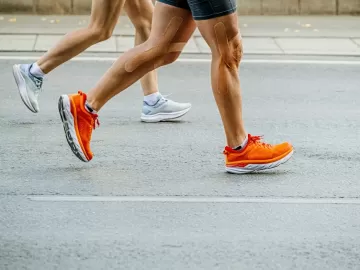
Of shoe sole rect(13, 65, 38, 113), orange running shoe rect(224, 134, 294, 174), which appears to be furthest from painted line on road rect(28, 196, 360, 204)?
shoe sole rect(13, 65, 38, 113)

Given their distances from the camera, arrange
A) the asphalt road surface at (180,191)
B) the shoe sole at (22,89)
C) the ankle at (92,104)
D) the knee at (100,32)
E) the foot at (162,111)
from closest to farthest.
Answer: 1. the asphalt road surface at (180,191)
2. the ankle at (92,104)
3. the knee at (100,32)
4. the shoe sole at (22,89)
5. the foot at (162,111)

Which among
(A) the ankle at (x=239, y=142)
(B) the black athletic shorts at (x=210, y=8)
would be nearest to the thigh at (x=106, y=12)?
(B) the black athletic shorts at (x=210, y=8)

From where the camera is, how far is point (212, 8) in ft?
21.3

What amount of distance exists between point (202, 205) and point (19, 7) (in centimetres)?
942

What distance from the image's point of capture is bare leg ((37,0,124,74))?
7.46m

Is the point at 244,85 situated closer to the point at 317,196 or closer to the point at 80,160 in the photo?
the point at 80,160

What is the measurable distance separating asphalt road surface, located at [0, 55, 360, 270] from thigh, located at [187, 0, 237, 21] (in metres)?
0.89

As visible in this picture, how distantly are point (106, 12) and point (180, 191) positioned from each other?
1549 millimetres

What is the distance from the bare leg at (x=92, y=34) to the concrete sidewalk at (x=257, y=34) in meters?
3.92

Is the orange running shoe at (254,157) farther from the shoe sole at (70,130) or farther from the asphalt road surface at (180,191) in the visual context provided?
the shoe sole at (70,130)

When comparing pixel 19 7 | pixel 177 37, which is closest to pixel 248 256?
pixel 177 37

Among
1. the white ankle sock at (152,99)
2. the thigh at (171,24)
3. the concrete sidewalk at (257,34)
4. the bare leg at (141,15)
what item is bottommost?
the concrete sidewalk at (257,34)

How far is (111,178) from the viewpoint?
6.69 meters

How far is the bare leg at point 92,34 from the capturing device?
746cm
